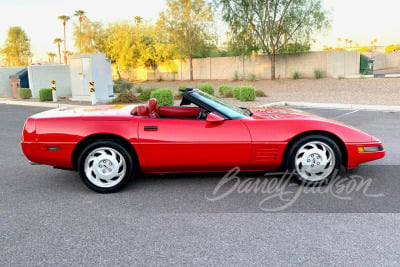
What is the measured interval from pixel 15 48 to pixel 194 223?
184 feet

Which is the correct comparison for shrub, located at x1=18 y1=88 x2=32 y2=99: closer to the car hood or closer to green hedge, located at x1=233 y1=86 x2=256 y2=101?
green hedge, located at x1=233 y1=86 x2=256 y2=101

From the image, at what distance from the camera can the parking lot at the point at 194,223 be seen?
2.95m

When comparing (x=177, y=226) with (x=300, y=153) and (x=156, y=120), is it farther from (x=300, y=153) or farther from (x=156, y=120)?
(x=300, y=153)

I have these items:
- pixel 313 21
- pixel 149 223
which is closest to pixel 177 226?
pixel 149 223

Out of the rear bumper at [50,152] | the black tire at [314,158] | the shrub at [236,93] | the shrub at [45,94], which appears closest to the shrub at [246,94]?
the shrub at [236,93]

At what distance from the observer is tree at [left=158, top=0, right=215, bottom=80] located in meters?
34.4

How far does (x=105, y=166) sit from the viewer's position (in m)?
4.45

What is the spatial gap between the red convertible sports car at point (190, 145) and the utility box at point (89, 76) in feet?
43.6

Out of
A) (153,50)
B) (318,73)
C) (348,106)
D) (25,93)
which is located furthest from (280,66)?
(25,93)

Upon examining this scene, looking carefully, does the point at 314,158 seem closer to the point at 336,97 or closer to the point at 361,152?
the point at 361,152

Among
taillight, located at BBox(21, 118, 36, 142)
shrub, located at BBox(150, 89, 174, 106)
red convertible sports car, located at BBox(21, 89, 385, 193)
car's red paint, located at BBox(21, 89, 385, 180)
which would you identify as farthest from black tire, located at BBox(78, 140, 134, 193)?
shrub, located at BBox(150, 89, 174, 106)

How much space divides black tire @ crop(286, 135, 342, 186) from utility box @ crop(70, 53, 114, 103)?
14.2m

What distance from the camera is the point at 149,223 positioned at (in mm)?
3631

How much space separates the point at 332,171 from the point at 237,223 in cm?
164
